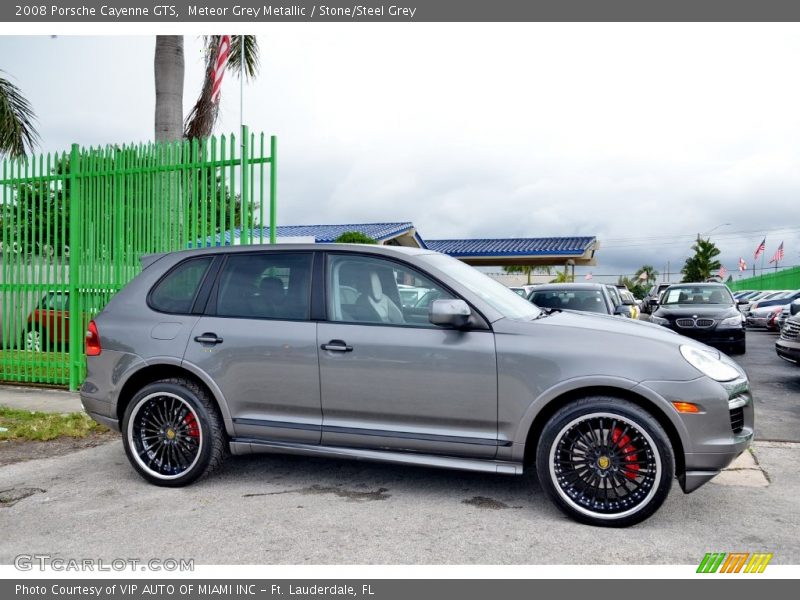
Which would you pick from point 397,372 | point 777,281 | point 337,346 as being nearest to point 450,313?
point 397,372

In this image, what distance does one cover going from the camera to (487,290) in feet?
15.8

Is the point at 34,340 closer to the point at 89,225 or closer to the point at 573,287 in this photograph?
the point at 89,225

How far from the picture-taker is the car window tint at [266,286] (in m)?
4.76

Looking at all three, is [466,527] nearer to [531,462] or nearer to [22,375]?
[531,462]

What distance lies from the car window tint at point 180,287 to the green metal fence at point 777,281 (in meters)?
39.2

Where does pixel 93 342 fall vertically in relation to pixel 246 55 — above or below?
below

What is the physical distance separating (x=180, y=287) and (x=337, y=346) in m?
1.39

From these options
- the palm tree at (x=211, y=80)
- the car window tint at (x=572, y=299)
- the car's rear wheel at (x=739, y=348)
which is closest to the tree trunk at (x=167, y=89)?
the palm tree at (x=211, y=80)

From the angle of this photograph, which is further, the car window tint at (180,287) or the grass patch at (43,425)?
the grass patch at (43,425)

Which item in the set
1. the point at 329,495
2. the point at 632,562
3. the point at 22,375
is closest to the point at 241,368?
the point at 329,495

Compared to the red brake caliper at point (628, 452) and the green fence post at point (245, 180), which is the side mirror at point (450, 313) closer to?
the red brake caliper at point (628, 452)

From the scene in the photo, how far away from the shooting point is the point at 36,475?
5.30m

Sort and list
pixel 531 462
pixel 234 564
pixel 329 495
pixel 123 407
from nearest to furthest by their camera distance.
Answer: pixel 234 564 → pixel 531 462 → pixel 329 495 → pixel 123 407

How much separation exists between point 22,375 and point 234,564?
766cm
